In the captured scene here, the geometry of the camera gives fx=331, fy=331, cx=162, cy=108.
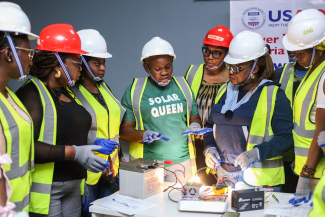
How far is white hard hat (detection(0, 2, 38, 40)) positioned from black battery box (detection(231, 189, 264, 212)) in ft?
4.57

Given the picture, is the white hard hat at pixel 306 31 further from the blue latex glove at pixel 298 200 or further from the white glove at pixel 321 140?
the blue latex glove at pixel 298 200

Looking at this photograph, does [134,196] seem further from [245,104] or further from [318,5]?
[318,5]

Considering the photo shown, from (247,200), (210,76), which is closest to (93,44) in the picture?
(210,76)

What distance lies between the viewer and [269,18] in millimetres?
3582

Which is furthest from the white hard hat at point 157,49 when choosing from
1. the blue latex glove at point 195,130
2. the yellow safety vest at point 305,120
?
the yellow safety vest at point 305,120

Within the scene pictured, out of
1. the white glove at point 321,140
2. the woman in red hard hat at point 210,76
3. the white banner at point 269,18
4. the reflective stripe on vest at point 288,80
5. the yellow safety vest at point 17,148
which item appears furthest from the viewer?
the white banner at point 269,18

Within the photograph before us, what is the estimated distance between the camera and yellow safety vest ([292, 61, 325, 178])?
197 cm

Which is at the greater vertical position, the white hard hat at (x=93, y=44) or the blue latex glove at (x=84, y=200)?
the white hard hat at (x=93, y=44)

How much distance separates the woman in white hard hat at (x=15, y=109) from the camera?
1.50 m

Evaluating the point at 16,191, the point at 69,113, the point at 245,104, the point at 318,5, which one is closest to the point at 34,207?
the point at 16,191

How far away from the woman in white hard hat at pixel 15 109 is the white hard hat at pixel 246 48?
1430 mm

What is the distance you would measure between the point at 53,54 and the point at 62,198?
0.88 metres

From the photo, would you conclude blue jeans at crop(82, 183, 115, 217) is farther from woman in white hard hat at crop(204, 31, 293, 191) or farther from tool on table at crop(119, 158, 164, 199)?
woman in white hard hat at crop(204, 31, 293, 191)

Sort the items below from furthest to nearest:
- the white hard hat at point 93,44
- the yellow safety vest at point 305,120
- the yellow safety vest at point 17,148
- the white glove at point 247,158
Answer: the white hard hat at point 93,44 < the white glove at point 247,158 < the yellow safety vest at point 305,120 < the yellow safety vest at point 17,148
